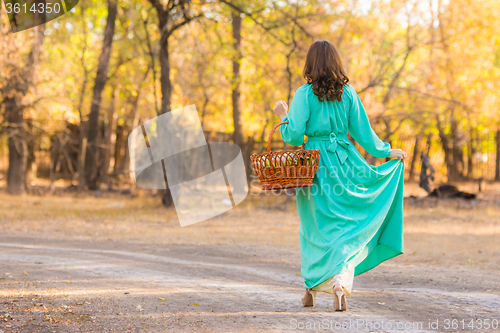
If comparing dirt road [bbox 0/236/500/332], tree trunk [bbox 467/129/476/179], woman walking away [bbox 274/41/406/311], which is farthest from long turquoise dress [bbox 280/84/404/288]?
tree trunk [bbox 467/129/476/179]

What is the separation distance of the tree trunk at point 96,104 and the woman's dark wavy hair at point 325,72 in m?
12.6

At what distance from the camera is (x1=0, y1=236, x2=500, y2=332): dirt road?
309 cm

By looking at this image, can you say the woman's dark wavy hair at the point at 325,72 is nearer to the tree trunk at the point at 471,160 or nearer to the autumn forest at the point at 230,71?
the autumn forest at the point at 230,71

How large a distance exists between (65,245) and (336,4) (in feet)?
28.5

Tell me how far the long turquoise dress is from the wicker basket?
0.18 metres

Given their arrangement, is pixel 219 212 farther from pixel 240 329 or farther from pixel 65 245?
pixel 240 329

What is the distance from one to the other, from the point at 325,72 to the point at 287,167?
77cm

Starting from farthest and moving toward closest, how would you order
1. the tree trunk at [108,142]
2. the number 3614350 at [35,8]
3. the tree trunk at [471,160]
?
the tree trunk at [471,160]
the tree trunk at [108,142]
the number 3614350 at [35,8]

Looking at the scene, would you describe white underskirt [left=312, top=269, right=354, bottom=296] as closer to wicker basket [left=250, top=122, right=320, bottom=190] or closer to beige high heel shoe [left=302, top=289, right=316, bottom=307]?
beige high heel shoe [left=302, top=289, right=316, bottom=307]

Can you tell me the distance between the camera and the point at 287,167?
3.34 meters

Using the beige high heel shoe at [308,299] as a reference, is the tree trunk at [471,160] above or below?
above

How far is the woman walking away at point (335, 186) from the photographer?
3.44 meters

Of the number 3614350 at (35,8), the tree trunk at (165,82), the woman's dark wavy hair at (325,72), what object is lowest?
the woman's dark wavy hair at (325,72)

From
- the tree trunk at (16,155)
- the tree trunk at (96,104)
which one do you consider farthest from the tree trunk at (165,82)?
the tree trunk at (16,155)
